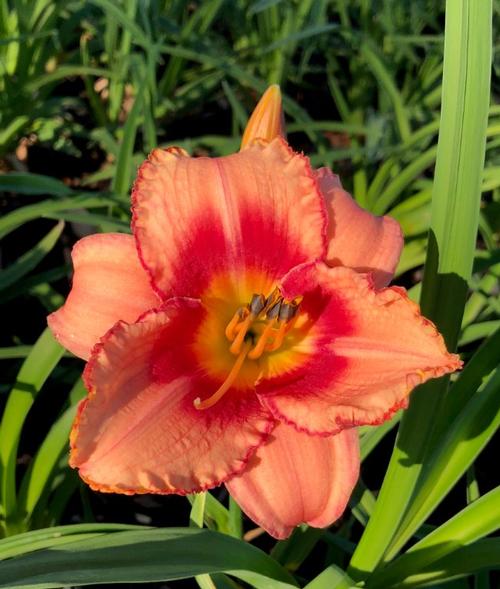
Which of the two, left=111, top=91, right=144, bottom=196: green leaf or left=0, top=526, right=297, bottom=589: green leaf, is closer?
left=0, top=526, right=297, bottom=589: green leaf

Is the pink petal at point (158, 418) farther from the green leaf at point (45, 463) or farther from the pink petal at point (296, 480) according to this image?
the green leaf at point (45, 463)

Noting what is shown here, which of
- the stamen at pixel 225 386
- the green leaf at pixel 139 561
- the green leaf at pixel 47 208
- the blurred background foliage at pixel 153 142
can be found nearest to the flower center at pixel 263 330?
the stamen at pixel 225 386

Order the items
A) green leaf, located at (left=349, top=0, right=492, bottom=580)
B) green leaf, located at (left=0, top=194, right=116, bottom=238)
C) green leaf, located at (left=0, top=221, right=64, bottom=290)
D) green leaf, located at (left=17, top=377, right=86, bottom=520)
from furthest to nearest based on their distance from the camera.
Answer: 1. green leaf, located at (left=0, top=221, right=64, bottom=290)
2. green leaf, located at (left=0, top=194, right=116, bottom=238)
3. green leaf, located at (left=17, top=377, right=86, bottom=520)
4. green leaf, located at (left=349, top=0, right=492, bottom=580)

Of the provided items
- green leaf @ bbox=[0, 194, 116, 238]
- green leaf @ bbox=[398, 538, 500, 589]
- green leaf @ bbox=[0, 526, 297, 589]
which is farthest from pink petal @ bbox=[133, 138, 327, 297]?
green leaf @ bbox=[0, 194, 116, 238]

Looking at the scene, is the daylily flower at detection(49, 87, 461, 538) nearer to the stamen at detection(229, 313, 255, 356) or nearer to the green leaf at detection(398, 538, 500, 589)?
the stamen at detection(229, 313, 255, 356)

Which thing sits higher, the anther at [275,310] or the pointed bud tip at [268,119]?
the pointed bud tip at [268,119]

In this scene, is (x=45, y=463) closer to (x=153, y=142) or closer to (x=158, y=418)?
(x=158, y=418)

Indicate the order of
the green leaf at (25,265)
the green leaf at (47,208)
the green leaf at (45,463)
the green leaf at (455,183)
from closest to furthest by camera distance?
the green leaf at (455,183), the green leaf at (45,463), the green leaf at (47,208), the green leaf at (25,265)

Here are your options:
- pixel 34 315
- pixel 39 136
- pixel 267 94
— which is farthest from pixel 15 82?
pixel 267 94
